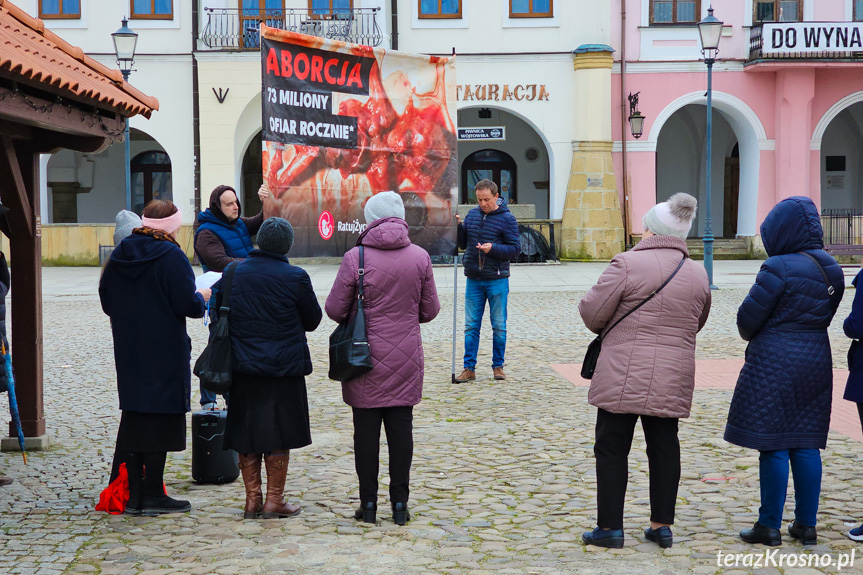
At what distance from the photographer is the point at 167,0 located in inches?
1010

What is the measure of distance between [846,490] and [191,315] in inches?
145

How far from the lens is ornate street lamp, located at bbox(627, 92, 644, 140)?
25156 mm

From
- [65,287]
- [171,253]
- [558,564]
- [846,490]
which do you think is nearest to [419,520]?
[558,564]

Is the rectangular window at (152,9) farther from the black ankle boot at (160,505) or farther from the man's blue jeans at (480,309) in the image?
the black ankle boot at (160,505)

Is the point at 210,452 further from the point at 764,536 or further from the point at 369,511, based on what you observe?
the point at 764,536

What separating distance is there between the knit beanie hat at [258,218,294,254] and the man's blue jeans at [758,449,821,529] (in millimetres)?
2551

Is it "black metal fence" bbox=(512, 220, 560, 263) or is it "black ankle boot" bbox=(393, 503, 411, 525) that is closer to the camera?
"black ankle boot" bbox=(393, 503, 411, 525)

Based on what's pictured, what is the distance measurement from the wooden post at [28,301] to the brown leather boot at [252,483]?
240cm

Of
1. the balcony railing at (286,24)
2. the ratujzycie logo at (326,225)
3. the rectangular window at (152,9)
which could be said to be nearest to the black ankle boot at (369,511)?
the ratujzycie logo at (326,225)

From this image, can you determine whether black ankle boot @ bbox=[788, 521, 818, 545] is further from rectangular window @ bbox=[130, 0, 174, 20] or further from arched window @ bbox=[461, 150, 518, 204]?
arched window @ bbox=[461, 150, 518, 204]

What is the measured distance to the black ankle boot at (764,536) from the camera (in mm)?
4723

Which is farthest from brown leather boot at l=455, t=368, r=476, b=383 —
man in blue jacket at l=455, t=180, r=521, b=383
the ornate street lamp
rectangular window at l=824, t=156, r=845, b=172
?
rectangular window at l=824, t=156, r=845, b=172

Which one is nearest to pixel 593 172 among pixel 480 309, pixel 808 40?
pixel 808 40

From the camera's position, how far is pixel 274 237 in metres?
5.18
